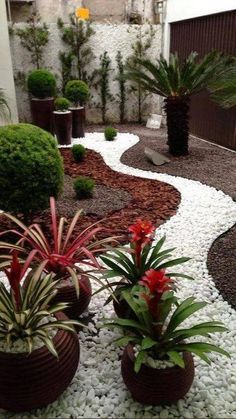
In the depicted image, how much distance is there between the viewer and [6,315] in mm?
1514

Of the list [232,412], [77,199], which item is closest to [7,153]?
[77,199]

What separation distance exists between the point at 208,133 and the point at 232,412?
20.0ft

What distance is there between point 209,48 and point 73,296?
6.16 meters

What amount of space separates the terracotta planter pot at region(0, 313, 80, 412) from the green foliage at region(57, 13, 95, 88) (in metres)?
8.24

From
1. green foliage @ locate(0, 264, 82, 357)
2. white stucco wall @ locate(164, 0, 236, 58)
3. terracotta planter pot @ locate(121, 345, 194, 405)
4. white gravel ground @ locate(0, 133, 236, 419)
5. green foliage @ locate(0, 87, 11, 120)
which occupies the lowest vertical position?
white gravel ground @ locate(0, 133, 236, 419)

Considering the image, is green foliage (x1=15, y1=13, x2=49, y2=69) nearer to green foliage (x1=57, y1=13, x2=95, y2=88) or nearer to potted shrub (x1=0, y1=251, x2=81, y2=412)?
green foliage (x1=57, y1=13, x2=95, y2=88)

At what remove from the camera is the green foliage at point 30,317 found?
145cm

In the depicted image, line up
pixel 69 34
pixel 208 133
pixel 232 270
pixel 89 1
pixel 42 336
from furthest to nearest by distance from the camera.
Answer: pixel 89 1 → pixel 69 34 → pixel 208 133 → pixel 232 270 → pixel 42 336

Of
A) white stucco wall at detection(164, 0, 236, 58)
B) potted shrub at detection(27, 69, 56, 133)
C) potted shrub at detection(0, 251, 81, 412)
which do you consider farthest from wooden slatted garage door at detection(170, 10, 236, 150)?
potted shrub at detection(0, 251, 81, 412)

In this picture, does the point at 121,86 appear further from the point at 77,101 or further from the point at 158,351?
the point at 158,351

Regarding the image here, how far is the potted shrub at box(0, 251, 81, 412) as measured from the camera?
1403 mm

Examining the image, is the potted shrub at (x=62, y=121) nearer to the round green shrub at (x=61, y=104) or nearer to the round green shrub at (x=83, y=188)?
the round green shrub at (x=61, y=104)

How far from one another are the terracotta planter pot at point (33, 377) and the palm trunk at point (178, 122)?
4759mm

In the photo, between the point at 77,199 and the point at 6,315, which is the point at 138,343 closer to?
the point at 6,315
